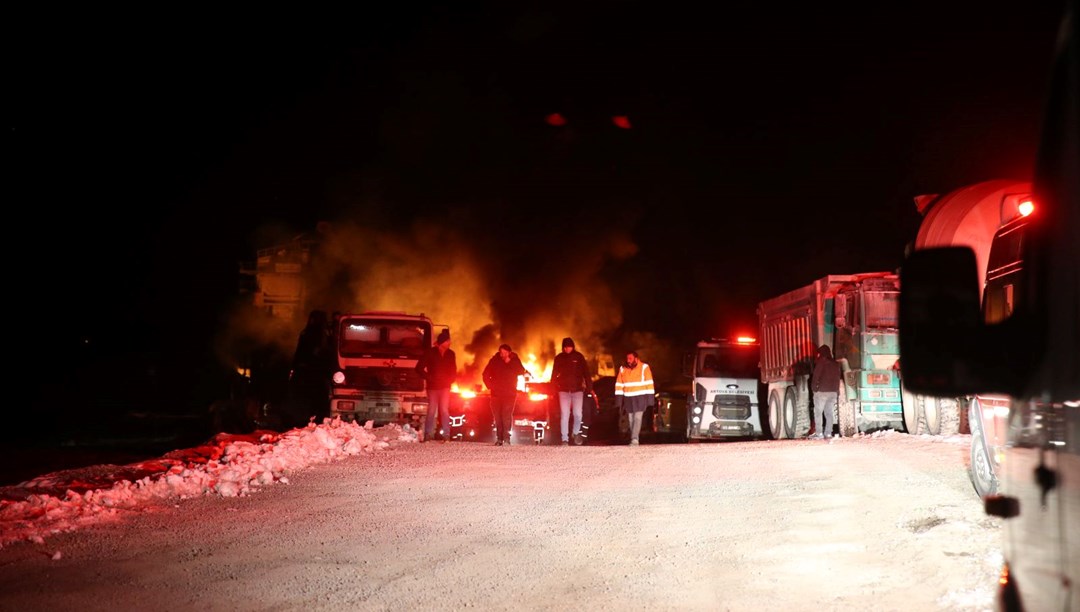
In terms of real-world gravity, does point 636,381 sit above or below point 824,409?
above

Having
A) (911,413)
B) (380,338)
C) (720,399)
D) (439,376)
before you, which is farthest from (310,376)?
(911,413)

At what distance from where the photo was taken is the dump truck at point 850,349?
16375mm

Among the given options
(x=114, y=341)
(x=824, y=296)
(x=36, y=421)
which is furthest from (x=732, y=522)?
(x=114, y=341)

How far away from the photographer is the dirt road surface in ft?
20.4

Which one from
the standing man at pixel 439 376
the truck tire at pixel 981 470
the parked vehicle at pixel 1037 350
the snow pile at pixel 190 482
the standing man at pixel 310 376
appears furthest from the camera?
the standing man at pixel 310 376

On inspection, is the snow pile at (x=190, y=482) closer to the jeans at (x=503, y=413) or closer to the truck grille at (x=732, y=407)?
the jeans at (x=503, y=413)

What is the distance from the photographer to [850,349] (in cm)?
1683

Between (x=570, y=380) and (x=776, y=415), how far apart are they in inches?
246

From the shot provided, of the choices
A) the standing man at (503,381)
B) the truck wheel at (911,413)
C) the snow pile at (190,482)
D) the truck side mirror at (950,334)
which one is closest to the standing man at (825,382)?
the truck wheel at (911,413)

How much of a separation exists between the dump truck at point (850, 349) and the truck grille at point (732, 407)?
1.31 meters

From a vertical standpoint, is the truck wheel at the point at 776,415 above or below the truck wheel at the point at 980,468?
above

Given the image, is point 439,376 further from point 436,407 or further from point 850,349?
point 850,349

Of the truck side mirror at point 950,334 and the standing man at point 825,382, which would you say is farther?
the standing man at point 825,382

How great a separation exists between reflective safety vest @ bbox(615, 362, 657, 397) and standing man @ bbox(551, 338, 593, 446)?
61 centimetres
